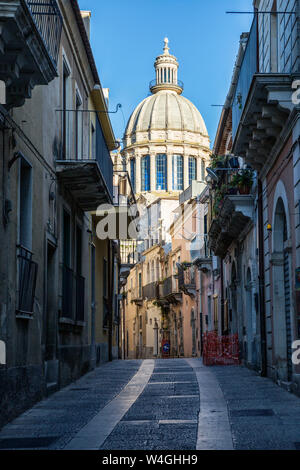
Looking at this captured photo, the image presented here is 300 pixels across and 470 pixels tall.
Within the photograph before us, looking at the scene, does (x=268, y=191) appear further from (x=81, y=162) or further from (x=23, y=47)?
(x=23, y=47)

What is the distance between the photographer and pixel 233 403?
1074 centimetres

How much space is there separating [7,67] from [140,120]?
65705 mm

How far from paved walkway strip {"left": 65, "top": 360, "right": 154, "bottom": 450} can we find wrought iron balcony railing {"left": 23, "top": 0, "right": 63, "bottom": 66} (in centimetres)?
422

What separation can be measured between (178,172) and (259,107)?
58587mm

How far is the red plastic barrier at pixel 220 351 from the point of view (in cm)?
2186

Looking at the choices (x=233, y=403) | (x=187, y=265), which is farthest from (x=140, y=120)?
(x=233, y=403)

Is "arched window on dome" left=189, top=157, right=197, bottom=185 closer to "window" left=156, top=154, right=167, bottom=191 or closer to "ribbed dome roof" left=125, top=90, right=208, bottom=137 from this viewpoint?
"window" left=156, top=154, right=167, bottom=191

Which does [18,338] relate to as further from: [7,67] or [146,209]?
[146,209]

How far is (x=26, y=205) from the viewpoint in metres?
11.6

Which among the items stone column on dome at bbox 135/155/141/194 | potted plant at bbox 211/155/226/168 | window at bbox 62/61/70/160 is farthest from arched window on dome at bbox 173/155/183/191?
window at bbox 62/61/70/160

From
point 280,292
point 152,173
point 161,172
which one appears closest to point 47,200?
point 280,292

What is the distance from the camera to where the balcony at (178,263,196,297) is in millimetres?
40281

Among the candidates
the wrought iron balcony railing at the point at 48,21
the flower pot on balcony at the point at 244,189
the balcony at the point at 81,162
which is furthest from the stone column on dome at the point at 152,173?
the wrought iron balcony railing at the point at 48,21

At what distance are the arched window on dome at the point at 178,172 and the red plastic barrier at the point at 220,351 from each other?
48.2 meters
